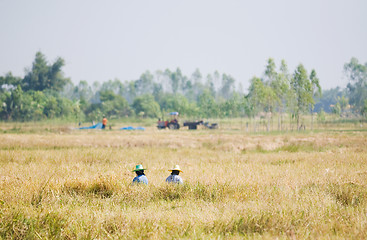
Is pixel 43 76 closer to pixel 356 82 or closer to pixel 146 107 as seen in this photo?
pixel 146 107

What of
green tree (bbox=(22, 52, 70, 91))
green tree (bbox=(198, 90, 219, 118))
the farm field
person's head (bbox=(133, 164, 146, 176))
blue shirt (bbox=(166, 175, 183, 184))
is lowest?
the farm field

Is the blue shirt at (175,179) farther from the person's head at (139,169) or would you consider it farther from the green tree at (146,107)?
the green tree at (146,107)

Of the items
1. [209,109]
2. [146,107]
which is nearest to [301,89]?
[209,109]

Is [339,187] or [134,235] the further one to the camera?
[339,187]

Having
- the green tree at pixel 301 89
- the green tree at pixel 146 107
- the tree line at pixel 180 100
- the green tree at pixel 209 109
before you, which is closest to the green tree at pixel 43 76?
the tree line at pixel 180 100

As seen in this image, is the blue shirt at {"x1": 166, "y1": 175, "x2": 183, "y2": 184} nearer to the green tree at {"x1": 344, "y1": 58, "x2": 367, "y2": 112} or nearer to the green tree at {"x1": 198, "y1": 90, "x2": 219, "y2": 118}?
the green tree at {"x1": 198, "y1": 90, "x2": 219, "y2": 118}

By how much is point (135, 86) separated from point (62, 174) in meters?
125

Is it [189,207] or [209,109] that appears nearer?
[189,207]

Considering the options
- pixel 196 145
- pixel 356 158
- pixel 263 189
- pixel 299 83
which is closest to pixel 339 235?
pixel 263 189

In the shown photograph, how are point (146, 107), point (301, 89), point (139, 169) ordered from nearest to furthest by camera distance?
point (139, 169) < point (301, 89) < point (146, 107)

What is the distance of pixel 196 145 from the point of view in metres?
19.9

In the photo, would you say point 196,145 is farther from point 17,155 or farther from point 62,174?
point 62,174

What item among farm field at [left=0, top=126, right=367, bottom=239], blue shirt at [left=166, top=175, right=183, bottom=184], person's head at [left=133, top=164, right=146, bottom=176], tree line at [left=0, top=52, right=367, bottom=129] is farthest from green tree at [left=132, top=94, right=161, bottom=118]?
farm field at [left=0, top=126, right=367, bottom=239]

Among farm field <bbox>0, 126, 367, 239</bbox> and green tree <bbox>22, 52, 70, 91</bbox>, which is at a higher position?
green tree <bbox>22, 52, 70, 91</bbox>
